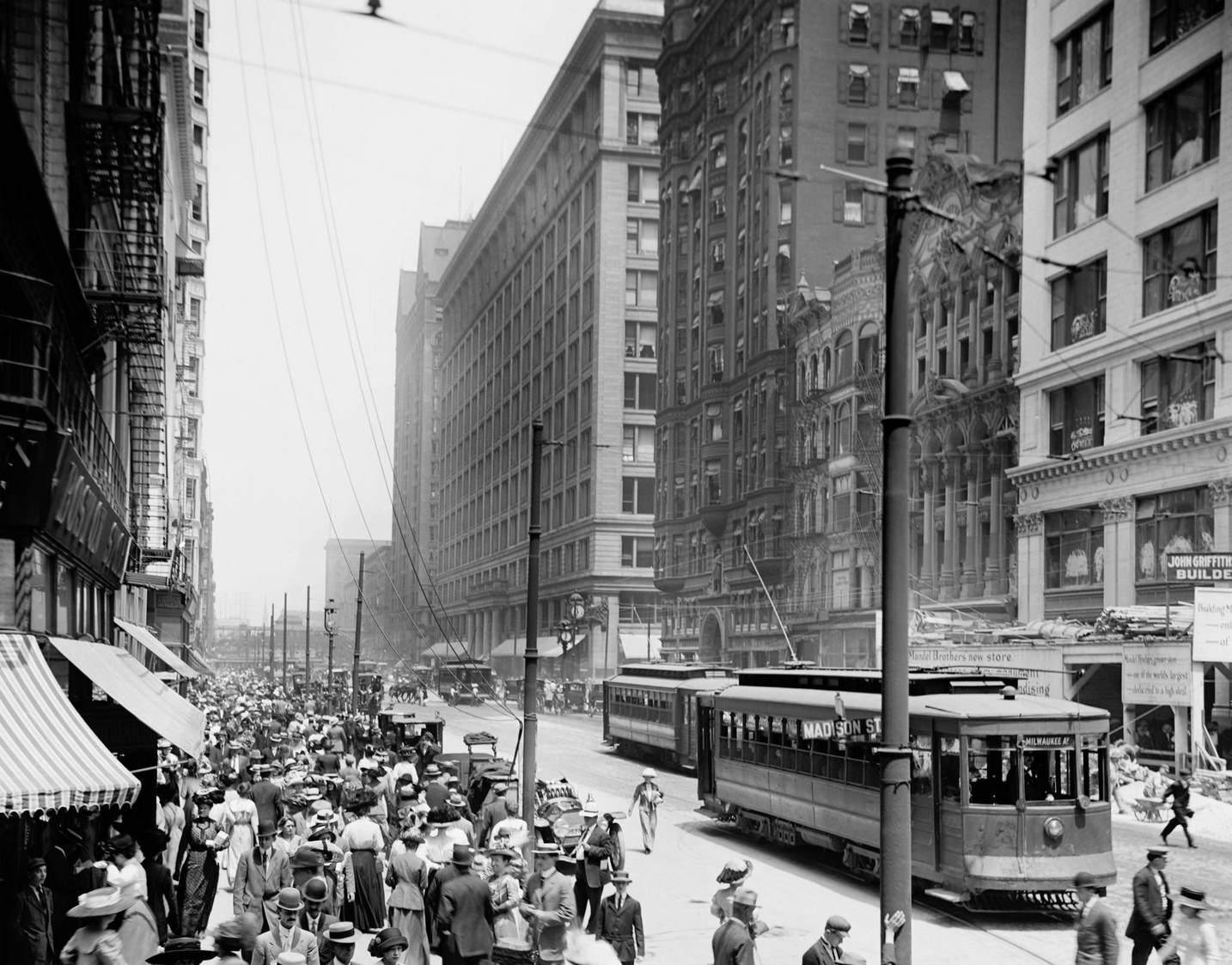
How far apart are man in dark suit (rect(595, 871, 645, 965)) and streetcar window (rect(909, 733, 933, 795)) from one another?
7.29 meters

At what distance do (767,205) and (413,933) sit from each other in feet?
217

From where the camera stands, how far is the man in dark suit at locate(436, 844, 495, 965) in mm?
11281

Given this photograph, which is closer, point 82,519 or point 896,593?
point 896,593

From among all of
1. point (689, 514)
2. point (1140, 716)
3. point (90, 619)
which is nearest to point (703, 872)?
point (90, 619)

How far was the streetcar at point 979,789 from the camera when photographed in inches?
706

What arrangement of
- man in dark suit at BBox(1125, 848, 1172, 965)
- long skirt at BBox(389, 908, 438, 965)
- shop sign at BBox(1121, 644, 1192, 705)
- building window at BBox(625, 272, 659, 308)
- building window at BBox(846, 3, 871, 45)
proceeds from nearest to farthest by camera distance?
long skirt at BBox(389, 908, 438, 965) → man in dark suit at BBox(1125, 848, 1172, 965) → shop sign at BBox(1121, 644, 1192, 705) → building window at BBox(846, 3, 871, 45) → building window at BBox(625, 272, 659, 308)

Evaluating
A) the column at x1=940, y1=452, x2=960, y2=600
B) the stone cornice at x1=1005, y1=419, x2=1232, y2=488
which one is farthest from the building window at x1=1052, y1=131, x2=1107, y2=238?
the column at x1=940, y1=452, x2=960, y2=600

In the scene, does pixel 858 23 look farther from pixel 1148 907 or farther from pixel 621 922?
pixel 621 922

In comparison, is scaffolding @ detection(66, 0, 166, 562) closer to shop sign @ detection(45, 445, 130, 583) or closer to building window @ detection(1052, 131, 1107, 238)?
shop sign @ detection(45, 445, 130, 583)

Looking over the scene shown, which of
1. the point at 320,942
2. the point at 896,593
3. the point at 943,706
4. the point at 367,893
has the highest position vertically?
the point at 896,593

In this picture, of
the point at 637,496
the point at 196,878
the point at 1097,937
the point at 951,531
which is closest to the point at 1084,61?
the point at 951,531

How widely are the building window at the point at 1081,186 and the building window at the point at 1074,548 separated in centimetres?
941

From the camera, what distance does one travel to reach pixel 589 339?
350 ft

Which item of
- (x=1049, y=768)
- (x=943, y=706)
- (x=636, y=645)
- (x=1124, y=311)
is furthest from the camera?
(x=636, y=645)
